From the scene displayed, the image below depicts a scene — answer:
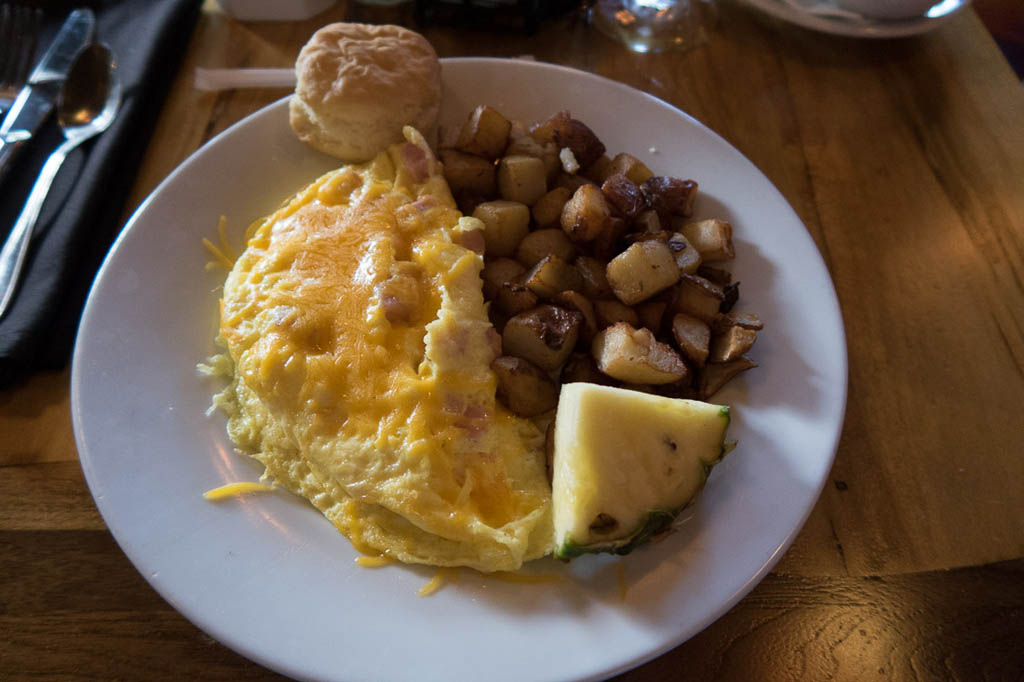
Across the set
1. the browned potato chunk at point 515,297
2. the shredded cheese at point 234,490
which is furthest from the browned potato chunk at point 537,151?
the shredded cheese at point 234,490

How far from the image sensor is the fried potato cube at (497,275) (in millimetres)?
1662

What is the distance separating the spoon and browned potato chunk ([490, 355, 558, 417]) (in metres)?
1.36

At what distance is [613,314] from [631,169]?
466 mm

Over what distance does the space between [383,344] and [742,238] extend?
3.18ft

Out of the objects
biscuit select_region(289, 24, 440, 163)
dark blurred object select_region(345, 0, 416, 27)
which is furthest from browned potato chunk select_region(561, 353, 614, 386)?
dark blurred object select_region(345, 0, 416, 27)

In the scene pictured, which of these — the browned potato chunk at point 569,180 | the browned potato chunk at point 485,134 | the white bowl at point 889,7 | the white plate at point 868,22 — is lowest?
the browned potato chunk at point 569,180

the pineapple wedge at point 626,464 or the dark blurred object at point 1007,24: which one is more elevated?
the dark blurred object at point 1007,24

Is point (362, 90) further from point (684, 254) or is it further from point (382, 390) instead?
point (684, 254)

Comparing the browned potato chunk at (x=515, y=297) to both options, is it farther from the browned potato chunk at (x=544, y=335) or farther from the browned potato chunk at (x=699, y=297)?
the browned potato chunk at (x=699, y=297)

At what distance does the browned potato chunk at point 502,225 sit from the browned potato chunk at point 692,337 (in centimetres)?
48

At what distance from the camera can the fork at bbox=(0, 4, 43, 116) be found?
210cm

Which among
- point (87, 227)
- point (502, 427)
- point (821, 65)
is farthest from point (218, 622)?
point (821, 65)

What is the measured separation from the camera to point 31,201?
1870 millimetres

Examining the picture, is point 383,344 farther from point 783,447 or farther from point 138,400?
point 783,447
